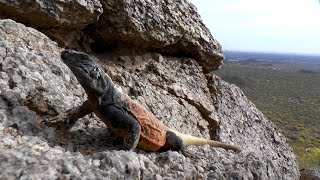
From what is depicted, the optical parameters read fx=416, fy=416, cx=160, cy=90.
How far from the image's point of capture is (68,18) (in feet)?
24.0

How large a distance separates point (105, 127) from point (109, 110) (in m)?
0.78

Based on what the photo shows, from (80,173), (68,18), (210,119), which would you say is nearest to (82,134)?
(80,173)

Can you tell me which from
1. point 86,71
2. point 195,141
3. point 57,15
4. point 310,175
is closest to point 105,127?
point 86,71

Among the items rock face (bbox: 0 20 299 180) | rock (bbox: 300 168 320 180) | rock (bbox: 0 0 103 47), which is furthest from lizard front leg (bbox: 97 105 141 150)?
rock (bbox: 300 168 320 180)

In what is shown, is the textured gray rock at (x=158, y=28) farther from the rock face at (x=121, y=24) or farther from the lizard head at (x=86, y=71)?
the lizard head at (x=86, y=71)

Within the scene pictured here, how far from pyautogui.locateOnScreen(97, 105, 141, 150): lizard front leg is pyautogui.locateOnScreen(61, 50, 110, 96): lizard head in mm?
261

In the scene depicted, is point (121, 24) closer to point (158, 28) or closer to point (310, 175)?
point (158, 28)

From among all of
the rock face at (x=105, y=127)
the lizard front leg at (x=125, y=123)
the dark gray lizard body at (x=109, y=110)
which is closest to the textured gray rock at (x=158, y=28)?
the rock face at (x=105, y=127)

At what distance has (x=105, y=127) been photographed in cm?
610

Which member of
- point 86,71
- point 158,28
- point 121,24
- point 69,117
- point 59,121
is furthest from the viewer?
point 158,28

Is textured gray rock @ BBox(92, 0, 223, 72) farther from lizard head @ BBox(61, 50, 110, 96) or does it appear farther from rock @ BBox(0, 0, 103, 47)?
lizard head @ BBox(61, 50, 110, 96)

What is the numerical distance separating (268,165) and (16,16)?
477 centimetres

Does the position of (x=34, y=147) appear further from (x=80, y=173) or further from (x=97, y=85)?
(x=97, y=85)

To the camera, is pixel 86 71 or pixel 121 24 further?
pixel 121 24
